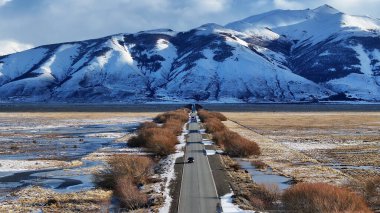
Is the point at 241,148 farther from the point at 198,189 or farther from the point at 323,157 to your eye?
the point at 198,189

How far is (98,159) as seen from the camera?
44.3 m

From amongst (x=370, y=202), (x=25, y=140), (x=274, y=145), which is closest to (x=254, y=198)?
(x=370, y=202)

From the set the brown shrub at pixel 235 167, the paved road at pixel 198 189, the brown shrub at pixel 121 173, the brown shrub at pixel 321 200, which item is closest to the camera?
the brown shrub at pixel 321 200

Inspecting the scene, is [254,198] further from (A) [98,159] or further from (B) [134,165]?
(A) [98,159]

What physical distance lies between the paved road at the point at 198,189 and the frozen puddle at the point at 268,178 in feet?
10.6

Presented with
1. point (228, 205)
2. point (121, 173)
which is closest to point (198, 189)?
point (228, 205)

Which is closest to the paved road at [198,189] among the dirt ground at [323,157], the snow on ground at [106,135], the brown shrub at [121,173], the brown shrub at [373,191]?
the brown shrub at [121,173]

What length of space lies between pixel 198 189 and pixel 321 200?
968 centimetres

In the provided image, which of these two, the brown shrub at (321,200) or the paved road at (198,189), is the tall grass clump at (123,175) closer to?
the paved road at (198,189)

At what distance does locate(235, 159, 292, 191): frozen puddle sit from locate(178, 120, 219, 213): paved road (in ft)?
10.6

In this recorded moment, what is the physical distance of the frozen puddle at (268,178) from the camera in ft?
103

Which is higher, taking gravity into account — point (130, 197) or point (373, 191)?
point (130, 197)

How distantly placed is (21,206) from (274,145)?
38.1 metres

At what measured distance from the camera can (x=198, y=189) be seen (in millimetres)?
29219
